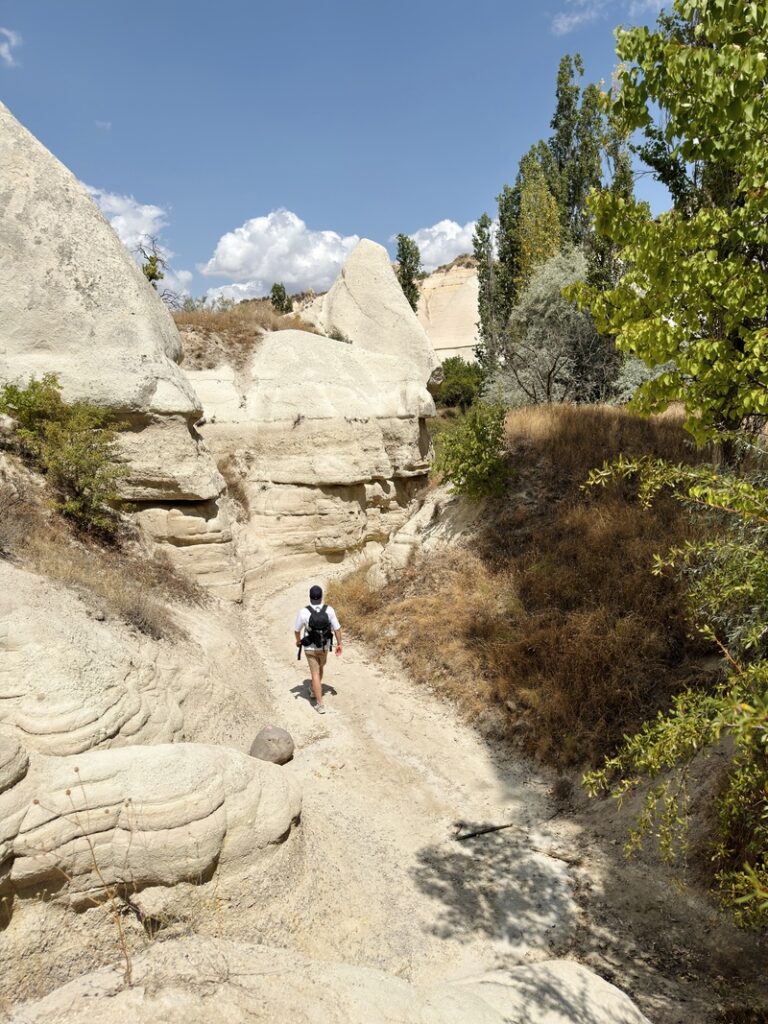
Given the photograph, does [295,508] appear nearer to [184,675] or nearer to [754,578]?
[184,675]

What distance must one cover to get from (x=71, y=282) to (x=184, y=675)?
27.3 ft

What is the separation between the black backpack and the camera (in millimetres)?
8516

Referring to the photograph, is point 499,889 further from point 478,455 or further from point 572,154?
point 572,154

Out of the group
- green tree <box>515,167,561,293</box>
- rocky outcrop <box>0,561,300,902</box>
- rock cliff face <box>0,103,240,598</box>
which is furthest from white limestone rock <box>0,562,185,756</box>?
green tree <box>515,167,561,293</box>

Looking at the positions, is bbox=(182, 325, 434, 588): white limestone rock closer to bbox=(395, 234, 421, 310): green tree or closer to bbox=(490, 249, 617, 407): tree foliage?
bbox=(490, 249, 617, 407): tree foliage

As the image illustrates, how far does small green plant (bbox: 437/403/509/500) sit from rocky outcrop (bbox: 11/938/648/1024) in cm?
892

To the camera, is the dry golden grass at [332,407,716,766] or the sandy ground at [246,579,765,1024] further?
the dry golden grass at [332,407,716,766]

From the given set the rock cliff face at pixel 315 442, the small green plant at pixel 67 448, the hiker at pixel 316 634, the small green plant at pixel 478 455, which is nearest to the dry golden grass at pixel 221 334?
the rock cliff face at pixel 315 442

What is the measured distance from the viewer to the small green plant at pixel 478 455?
1227cm

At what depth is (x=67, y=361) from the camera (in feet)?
35.3

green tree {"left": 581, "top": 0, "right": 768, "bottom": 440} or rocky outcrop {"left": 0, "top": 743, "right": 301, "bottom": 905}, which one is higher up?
green tree {"left": 581, "top": 0, "right": 768, "bottom": 440}

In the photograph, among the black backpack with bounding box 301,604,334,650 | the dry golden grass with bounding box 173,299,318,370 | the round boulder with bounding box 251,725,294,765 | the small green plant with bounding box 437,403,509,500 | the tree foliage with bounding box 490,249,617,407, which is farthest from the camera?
the tree foliage with bounding box 490,249,617,407

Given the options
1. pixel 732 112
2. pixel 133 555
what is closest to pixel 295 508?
pixel 133 555

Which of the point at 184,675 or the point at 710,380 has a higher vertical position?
the point at 710,380
